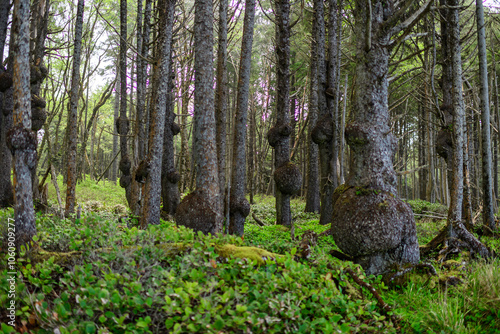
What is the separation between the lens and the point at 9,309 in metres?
2.61

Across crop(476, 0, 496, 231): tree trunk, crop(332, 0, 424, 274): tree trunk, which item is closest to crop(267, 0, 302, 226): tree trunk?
crop(332, 0, 424, 274): tree trunk

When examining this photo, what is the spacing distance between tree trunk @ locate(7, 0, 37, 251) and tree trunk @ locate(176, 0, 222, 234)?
246 centimetres

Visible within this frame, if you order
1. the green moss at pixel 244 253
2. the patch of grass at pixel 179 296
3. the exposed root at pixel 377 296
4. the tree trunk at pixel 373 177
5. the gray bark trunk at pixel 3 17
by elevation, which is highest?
the gray bark trunk at pixel 3 17

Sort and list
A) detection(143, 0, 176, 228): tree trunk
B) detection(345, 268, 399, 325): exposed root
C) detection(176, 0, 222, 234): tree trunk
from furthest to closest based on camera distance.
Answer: detection(143, 0, 176, 228): tree trunk < detection(176, 0, 222, 234): tree trunk < detection(345, 268, 399, 325): exposed root

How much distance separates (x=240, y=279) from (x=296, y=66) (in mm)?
15649

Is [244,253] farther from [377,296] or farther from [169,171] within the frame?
[169,171]

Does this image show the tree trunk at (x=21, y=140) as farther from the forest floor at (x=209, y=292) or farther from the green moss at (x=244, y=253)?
the green moss at (x=244, y=253)

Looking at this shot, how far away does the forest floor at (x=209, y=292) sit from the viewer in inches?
95.0

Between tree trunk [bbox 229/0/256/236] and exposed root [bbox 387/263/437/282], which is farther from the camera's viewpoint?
tree trunk [bbox 229/0/256/236]

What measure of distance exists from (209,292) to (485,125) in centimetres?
769

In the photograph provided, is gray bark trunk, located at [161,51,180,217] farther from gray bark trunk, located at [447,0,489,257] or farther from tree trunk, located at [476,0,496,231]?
tree trunk, located at [476,0,496,231]

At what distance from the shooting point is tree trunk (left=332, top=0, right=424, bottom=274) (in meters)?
4.48

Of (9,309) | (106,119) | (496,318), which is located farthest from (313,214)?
(106,119)

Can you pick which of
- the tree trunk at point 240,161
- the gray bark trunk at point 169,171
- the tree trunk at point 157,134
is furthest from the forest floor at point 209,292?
the gray bark trunk at point 169,171
